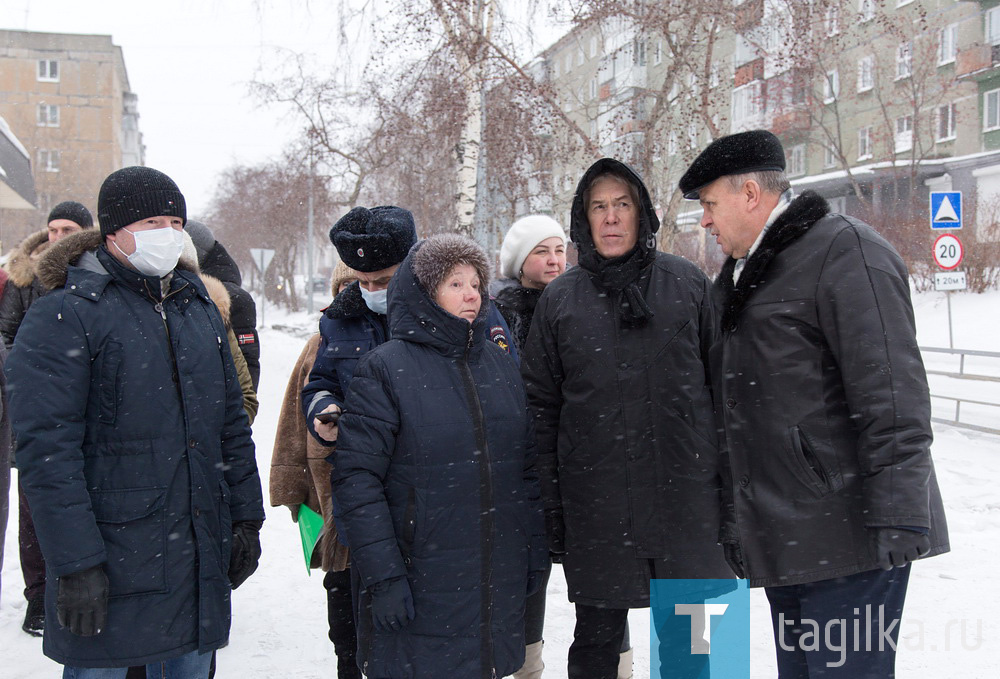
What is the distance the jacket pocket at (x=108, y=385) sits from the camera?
233 centimetres

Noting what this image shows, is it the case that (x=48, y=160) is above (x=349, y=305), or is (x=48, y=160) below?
above

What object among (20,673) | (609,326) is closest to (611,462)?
(609,326)

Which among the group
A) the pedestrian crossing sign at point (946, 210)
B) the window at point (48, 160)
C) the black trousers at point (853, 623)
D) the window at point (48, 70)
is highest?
the window at point (48, 70)

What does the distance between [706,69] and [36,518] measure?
1132 cm

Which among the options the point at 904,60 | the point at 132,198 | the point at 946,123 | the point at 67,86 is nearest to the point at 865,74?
the point at 946,123

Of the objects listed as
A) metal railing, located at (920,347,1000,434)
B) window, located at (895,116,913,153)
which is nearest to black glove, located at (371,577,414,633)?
metal railing, located at (920,347,1000,434)

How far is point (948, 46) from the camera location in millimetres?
29500

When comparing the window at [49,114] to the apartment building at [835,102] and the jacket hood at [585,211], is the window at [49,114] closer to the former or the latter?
the apartment building at [835,102]

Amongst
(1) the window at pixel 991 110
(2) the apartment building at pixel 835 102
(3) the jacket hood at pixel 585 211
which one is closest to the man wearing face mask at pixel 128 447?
(3) the jacket hood at pixel 585 211

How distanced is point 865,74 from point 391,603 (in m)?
35.1

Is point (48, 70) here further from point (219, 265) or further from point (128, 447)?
point (128, 447)

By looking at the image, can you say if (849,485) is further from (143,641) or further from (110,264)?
(110,264)

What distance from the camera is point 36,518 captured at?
2152mm

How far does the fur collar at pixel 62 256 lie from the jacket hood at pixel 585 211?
1.74 m
